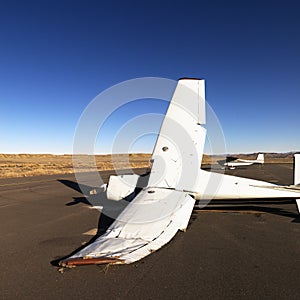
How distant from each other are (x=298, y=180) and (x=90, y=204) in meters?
8.44

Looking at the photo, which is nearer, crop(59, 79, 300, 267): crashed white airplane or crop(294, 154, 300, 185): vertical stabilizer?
crop(59, 79, 300, 267): crashed white airplane

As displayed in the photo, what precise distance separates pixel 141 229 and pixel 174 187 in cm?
275

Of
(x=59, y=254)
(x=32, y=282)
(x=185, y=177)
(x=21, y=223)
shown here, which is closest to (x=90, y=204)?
(x=21, y=223)

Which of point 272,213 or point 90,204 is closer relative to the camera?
point 272,213

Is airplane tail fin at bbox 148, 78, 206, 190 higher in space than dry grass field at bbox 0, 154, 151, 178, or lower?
higher

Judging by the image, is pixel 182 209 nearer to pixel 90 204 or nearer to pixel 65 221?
pixel 65 221

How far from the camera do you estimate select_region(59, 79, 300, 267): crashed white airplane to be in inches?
188

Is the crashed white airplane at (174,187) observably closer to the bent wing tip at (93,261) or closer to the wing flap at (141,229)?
the wing flap at (141,229)

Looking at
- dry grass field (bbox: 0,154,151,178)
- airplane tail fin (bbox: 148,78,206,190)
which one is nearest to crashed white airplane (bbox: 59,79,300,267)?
airplane tail fin (bbox: 148,78,206,190)

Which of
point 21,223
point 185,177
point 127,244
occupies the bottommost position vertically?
point 21,223

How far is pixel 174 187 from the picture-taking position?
751 centimetres

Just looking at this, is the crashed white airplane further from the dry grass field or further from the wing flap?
the dry grass field

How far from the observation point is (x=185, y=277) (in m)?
4.09

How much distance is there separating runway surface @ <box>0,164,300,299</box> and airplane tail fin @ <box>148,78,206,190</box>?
5.31 feet
